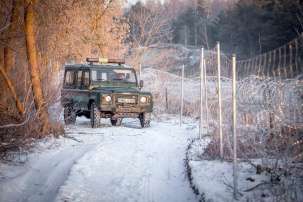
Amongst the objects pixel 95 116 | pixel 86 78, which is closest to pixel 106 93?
pixel 95 116

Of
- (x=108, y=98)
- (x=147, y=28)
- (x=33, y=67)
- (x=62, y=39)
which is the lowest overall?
(x=108, y=98)

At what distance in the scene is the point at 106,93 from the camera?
965 centimetres

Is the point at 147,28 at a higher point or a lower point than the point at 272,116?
higher

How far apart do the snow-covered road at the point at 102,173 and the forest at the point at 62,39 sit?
0.77 meters

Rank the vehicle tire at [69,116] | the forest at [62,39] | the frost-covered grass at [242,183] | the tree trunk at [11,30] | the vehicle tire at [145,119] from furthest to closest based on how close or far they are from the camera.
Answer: the vehicle tire at [145,119]
the vehicle tire at [69,116]
the tree trunk at [11,30]
the forest at [62,39]
the frost-covered grass at [242,183]

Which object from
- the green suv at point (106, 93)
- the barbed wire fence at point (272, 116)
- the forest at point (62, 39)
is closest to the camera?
the barbed wire fence at point (272, 116)

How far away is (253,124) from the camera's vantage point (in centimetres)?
549

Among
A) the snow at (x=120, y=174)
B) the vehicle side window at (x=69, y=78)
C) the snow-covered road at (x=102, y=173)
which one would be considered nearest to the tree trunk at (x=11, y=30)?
the snow at (x=120, y=174)

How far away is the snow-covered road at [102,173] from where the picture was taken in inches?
183

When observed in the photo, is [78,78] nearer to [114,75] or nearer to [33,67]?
[114,75]

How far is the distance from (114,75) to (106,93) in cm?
129

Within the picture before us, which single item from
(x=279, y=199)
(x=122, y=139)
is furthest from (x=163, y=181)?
(x=122, y=139)

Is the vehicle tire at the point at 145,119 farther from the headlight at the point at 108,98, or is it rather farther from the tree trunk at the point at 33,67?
the tree trunk at the point at 33,67

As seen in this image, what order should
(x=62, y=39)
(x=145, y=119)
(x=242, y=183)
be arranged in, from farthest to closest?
1. (x=145, y=119)
2. (x=62, y=39)
3. (x=242, y=183)
